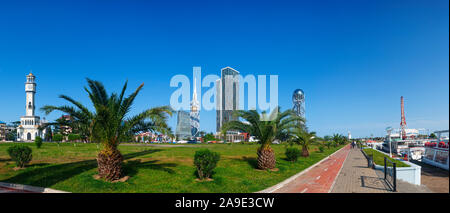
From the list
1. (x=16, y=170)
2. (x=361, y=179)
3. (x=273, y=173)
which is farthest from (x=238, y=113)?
(x=16, y=170)

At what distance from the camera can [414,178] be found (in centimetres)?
1548

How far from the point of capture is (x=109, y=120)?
446 inches

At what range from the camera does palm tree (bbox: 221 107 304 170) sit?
16.6 m

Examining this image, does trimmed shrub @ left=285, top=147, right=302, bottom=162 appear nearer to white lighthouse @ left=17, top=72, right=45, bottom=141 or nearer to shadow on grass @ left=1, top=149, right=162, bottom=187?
shadow on grass @ left=1, top=149, right=162, bottom=187

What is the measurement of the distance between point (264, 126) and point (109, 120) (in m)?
10.2

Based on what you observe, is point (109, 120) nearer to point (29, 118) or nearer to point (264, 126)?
point (264, 126)

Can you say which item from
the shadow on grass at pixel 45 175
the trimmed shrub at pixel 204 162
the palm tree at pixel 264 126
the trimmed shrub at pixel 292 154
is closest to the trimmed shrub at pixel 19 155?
the shadow on grass at pixel 45 175

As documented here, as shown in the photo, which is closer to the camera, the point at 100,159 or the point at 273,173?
the point at 100,159

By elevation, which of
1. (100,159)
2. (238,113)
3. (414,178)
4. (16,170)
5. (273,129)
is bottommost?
(414,178)

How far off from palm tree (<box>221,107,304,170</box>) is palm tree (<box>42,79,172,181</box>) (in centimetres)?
572
